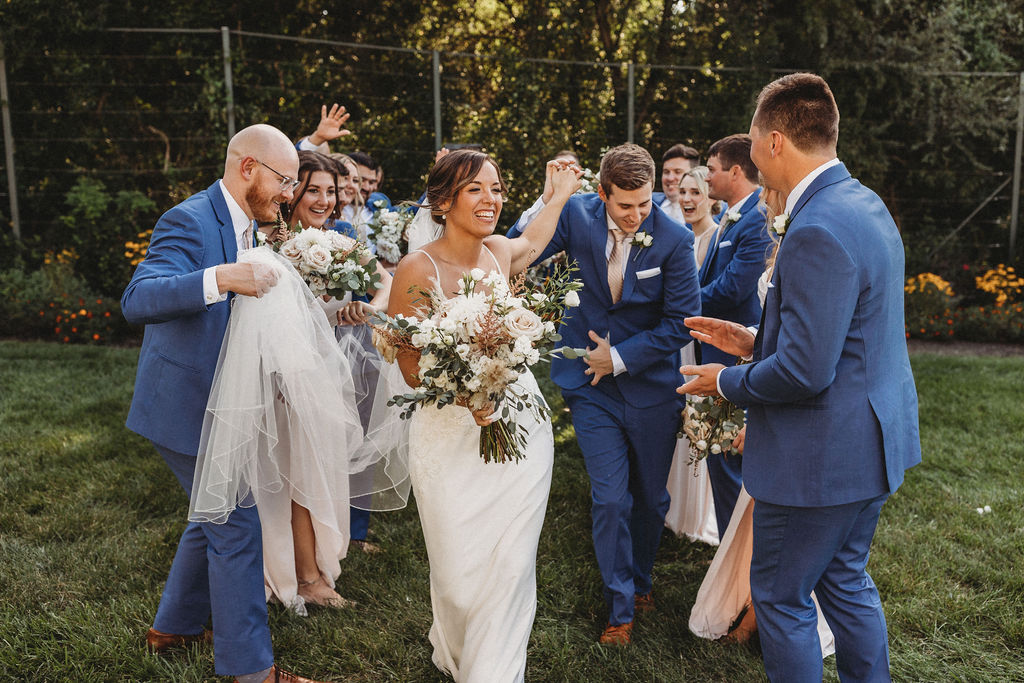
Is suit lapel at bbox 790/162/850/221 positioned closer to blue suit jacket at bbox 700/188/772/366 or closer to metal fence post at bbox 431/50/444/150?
blue suit jacket at bbox 700/188/772/366

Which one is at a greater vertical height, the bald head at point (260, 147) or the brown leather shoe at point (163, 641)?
the bald head at point (260, 147)

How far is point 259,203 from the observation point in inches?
145

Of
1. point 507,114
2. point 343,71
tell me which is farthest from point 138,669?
point 343,71

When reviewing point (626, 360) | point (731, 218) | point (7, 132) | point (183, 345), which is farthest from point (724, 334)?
point (7, 132)

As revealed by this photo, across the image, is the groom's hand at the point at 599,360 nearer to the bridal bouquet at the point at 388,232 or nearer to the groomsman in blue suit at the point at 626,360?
the groomsman in blue suit at the point at 626,360

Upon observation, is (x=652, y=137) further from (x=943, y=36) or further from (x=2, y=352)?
(x=2, y=352)

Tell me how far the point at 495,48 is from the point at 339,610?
407 inches

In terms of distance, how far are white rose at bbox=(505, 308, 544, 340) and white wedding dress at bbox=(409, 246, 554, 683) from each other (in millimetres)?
498

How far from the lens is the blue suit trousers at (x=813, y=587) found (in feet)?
9.55

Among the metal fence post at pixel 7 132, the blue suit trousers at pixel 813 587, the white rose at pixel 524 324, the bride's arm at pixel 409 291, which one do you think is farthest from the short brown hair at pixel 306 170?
the metal fence post at pixel 7 132

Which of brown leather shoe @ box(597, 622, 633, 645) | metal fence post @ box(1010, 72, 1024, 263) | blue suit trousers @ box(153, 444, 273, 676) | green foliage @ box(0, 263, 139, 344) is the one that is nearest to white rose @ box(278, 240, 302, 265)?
blue suit trousers @ box(153, 444, 273, 676)

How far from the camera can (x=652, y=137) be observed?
12.6 metres

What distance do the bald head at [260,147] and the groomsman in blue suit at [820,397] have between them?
2.01 metres

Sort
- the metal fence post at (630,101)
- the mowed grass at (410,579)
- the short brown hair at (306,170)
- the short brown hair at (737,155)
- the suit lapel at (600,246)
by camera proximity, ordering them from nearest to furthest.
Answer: the mowed grass at (410,579), the suit lapel at (600,246), the short brown hair at (306,170), the short brown hair at (737,155), the metal fence post at (630,101)
